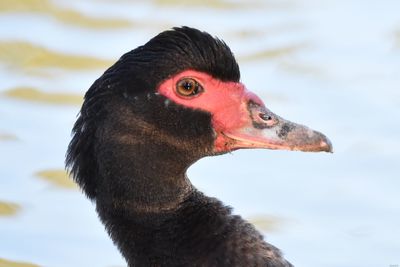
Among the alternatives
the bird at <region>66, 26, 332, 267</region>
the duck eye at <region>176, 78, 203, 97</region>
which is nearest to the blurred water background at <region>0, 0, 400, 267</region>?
the bird at <region>66, 26, 332, 267</region>

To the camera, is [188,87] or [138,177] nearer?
[138,177]

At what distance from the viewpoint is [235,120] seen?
10.0 meters

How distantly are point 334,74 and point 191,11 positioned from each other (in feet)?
8.06

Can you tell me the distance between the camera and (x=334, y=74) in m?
15.9

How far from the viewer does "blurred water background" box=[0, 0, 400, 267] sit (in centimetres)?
1305

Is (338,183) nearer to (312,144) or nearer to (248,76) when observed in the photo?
(248,76)

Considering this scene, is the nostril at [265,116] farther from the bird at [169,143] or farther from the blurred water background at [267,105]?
the blurred water background at [267,105]

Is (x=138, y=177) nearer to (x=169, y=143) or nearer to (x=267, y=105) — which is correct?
(x=169, y=143)

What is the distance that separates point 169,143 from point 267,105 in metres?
5.14

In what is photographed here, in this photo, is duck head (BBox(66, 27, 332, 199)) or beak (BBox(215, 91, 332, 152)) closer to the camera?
duck head (BBox(66, 27, 332, 199))

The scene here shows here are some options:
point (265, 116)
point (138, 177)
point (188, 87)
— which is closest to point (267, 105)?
point (265, 116)

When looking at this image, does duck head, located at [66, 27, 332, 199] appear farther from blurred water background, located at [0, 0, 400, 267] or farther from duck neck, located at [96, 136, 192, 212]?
blurred water background, located at [0, 0, 400, 267]

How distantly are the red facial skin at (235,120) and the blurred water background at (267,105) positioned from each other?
281 centimetres

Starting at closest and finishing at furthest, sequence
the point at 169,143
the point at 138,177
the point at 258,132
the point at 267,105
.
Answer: the point at 138,177 → the point at 169,143 → the point at 258,132 → the point at 267,105
